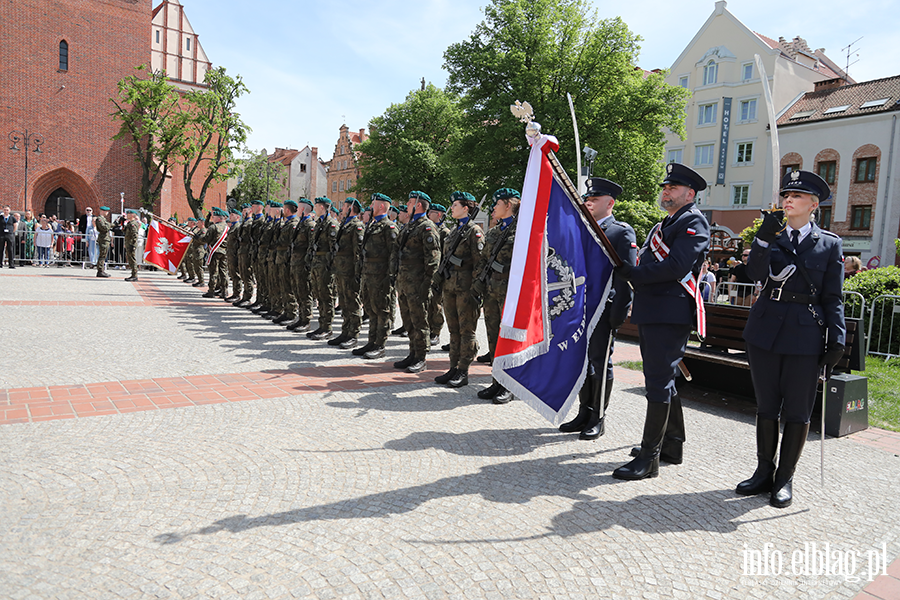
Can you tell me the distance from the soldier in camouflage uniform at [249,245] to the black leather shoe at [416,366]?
21.7 feet

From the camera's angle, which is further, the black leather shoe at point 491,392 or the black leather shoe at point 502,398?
the black leather shoe at point 491,392

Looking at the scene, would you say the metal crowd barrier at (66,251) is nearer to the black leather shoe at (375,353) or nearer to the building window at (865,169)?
the black leather shoe at (375,353)

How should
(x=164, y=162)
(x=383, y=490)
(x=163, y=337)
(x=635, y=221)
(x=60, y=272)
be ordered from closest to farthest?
(x=383, y=490)
(x=163, y=337)
(x=60, y=272)
(x=635, y=221)
(x=164, y=162)

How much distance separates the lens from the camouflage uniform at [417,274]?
773 cm

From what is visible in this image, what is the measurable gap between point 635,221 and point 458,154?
9243 mm

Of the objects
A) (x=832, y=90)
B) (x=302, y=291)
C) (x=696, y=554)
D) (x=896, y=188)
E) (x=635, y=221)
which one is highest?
(x=832, y=90)

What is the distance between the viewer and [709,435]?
5.53 m

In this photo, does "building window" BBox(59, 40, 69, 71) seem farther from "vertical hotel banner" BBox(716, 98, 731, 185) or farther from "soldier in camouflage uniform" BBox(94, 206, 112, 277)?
"vertical hotel banner" BBox(716, 98, 731, 185)

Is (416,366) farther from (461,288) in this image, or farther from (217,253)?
(217,253)

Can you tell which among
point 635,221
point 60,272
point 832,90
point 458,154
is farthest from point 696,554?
point 832,90

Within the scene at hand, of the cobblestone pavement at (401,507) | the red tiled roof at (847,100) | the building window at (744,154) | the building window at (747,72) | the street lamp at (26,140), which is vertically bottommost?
the cobblestone pavement at (401,507)

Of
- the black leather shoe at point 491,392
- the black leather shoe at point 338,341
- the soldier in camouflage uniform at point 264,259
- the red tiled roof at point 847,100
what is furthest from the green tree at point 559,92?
the black leather shoe at point 491,392

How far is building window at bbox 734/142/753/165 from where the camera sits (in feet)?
123

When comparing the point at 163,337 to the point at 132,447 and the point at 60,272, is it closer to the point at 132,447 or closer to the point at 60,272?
the point at 132,447
